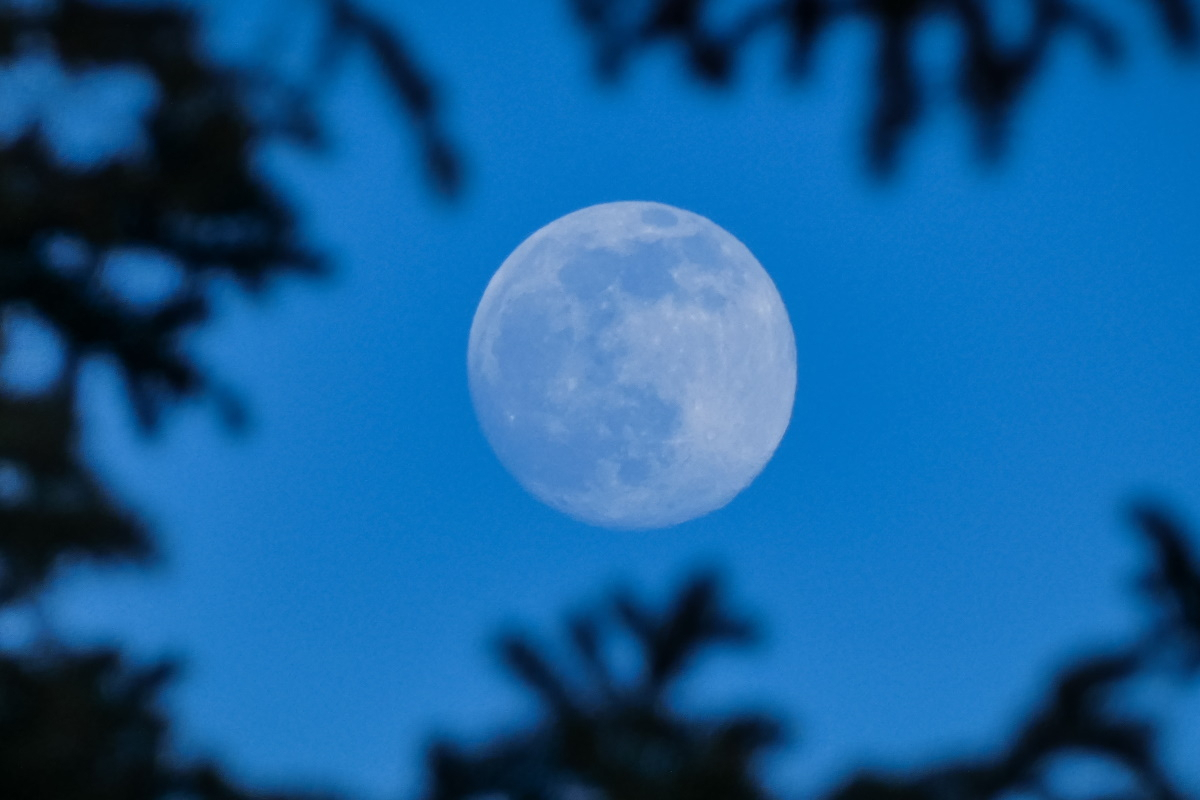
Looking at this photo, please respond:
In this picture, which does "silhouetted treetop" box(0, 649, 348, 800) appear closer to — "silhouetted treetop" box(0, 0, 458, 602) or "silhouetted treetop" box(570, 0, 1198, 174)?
"silhouetted treetop" box(0, 0, 458, 602)

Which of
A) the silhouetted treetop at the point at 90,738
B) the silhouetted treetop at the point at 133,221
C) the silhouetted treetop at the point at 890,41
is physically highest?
the silhouetted treetop at the point at 890,41

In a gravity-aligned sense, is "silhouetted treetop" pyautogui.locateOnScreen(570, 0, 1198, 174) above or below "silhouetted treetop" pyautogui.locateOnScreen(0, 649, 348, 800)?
above

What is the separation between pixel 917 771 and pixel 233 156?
2.58 metres

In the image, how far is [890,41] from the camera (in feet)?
11.2

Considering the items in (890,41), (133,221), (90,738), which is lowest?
(90,738)

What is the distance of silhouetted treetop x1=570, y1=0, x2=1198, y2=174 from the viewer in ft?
11.1

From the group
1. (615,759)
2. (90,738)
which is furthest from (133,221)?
(615,759)

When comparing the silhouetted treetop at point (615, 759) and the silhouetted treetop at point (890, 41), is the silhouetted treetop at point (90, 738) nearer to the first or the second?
the silhouetted treetop at point (615, 759)

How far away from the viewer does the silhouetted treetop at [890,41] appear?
3371 mm

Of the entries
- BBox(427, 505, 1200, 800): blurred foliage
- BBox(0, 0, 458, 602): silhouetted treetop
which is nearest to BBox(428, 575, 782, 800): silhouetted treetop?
BBox(427, 505, 1200, 800): blurred foliage

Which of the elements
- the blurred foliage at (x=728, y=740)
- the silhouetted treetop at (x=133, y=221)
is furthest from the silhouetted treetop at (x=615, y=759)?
the silhouetted treetop at (x=133, y=221)

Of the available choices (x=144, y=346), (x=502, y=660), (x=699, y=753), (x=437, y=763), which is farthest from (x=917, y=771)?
(x=502, y=660)

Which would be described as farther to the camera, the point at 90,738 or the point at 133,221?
the point at 133,221

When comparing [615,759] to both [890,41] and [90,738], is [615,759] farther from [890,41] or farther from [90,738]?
[890,41]
